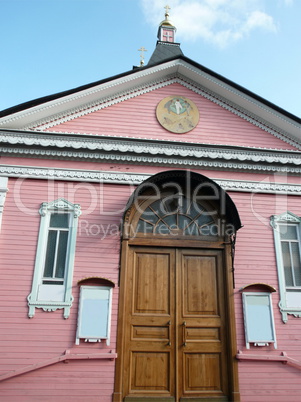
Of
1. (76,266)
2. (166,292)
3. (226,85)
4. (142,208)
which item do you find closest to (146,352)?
(166,292)

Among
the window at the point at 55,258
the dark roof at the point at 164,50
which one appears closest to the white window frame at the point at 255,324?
the window at the point at 55,258

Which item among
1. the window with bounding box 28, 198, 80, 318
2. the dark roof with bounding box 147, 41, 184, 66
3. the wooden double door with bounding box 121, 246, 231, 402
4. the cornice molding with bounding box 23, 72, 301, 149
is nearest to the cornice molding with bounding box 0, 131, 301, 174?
the cornice molding with bounding box 23, 72, 301, 149

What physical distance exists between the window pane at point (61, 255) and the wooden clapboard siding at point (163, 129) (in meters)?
2.32

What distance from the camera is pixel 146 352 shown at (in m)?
6.12

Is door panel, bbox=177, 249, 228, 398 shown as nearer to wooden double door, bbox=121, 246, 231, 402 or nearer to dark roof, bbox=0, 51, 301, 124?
wooden double door, bbox=121, 246, 231, 402

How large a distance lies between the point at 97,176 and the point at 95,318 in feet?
8.85

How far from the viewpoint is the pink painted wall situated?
19.2ft

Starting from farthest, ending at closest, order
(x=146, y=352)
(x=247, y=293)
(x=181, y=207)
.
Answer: (x=181, y=207), (x=247, y=293), (x=146, y=352)

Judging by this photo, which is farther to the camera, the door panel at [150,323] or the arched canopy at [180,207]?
the arched canopy at [180,207]

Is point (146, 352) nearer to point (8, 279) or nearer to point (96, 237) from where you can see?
point (96, 237)

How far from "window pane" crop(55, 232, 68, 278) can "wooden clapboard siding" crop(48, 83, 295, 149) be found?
2320mm

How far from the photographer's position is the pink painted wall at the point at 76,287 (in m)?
5.84

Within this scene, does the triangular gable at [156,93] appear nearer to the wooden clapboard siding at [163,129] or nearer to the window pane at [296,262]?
the wooden clapboard siding at [163,129]

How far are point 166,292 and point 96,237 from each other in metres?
1.65
